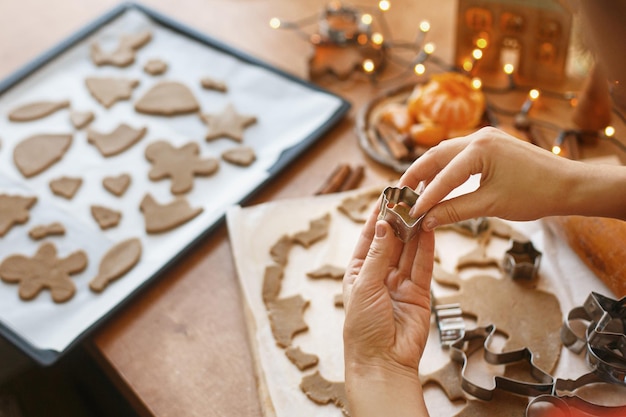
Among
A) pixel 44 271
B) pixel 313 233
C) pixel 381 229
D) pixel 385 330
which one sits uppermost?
pixel 381 229

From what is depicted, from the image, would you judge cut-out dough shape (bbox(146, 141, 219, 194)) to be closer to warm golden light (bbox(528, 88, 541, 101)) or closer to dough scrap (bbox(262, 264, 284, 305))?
dough scrap (bbox(262, 264, 284, 305))

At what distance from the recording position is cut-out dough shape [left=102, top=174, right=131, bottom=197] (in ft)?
4.28

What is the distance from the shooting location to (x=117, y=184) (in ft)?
4.31

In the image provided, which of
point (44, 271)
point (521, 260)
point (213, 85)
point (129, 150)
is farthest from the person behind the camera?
point (213, 85)

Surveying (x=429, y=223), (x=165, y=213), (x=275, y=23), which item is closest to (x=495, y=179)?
(x=429, y=223)

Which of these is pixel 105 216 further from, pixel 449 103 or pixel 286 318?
pixel 449 103

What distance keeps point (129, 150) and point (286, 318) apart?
566mm

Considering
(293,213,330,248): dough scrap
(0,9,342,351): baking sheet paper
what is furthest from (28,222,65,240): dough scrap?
(293,213,330,248): dough scrap

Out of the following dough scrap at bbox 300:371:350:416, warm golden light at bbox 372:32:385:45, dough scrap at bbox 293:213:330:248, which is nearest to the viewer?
dough scrap at bbox 300:371:350:416

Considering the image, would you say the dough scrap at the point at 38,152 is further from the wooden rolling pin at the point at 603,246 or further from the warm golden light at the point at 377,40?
the wooden rolling pin at the point at 603,246

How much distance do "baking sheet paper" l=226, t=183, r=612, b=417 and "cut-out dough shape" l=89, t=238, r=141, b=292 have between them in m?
0.18

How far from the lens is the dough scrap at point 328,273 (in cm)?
112

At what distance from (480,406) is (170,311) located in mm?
528

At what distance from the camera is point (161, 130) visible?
1.43 metres
